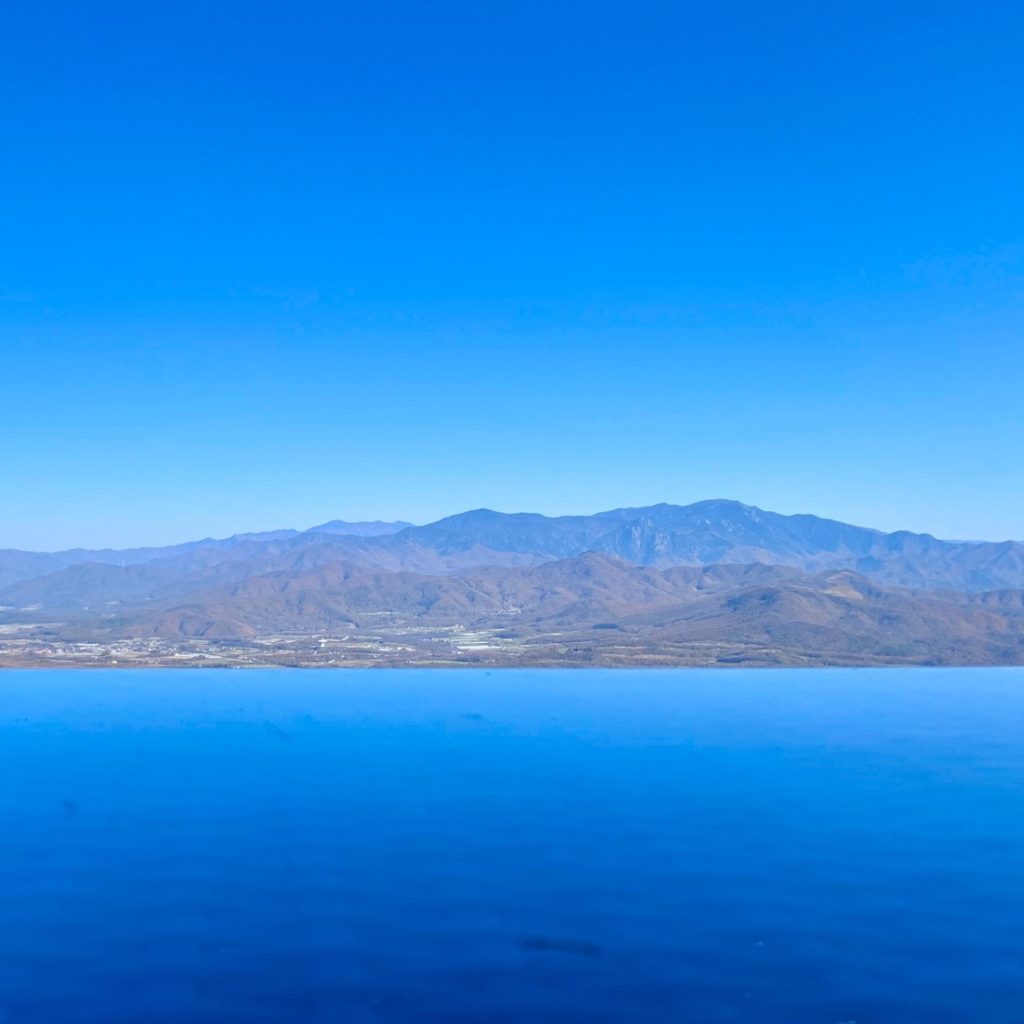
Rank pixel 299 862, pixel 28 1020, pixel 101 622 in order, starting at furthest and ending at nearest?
pixel 101 622
pixel 299 862
pixel 28 1020

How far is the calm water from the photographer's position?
21438 mm

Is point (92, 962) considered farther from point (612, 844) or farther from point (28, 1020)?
point (612, 844)

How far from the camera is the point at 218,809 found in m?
39.9

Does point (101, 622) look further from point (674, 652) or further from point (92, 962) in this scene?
point (92, 962)

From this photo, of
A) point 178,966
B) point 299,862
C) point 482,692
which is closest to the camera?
point 178,966

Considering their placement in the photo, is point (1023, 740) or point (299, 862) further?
point (1023, 740)

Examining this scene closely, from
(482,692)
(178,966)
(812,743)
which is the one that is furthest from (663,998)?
(482,692)

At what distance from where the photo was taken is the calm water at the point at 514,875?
2144cm

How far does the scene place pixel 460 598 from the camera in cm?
19275

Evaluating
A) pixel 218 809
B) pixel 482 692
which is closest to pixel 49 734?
pixel 218 809

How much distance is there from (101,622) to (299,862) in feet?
467

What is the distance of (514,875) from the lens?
29.7 meters

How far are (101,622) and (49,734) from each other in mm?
103854

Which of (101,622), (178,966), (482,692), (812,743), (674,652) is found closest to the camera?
(178,966)
